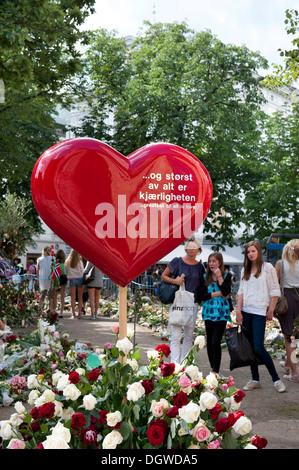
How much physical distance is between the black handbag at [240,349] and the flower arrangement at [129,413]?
9.99 feet

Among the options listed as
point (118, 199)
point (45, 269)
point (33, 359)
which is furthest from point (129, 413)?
point (45, 269)

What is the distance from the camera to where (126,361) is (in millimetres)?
2830

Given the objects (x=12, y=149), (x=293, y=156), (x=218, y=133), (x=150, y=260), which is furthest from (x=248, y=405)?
(x=218, y=133)

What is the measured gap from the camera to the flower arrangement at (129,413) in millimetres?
2512

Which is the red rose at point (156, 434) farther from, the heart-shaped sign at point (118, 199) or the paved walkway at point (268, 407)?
the paved walkway at point (268, 407)

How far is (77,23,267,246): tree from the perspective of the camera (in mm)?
20875

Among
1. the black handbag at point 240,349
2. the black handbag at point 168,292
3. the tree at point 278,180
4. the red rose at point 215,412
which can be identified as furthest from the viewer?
the tree at point 278,180

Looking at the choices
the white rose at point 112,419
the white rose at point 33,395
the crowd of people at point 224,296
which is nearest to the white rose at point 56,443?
the white rose at point 112,419

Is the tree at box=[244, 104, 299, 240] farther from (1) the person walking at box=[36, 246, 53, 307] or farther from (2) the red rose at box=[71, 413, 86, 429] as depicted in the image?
(2) the red rose at box=[71, 413, 86, 429]

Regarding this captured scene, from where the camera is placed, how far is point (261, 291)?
600 cm

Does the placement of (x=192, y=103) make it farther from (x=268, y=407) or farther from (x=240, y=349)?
(x=268, y=407)

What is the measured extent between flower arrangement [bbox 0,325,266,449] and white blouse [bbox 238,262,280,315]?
3.09 m

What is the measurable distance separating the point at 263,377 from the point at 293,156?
42.9 feet

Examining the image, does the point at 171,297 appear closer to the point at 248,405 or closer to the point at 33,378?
the point at 248,405
